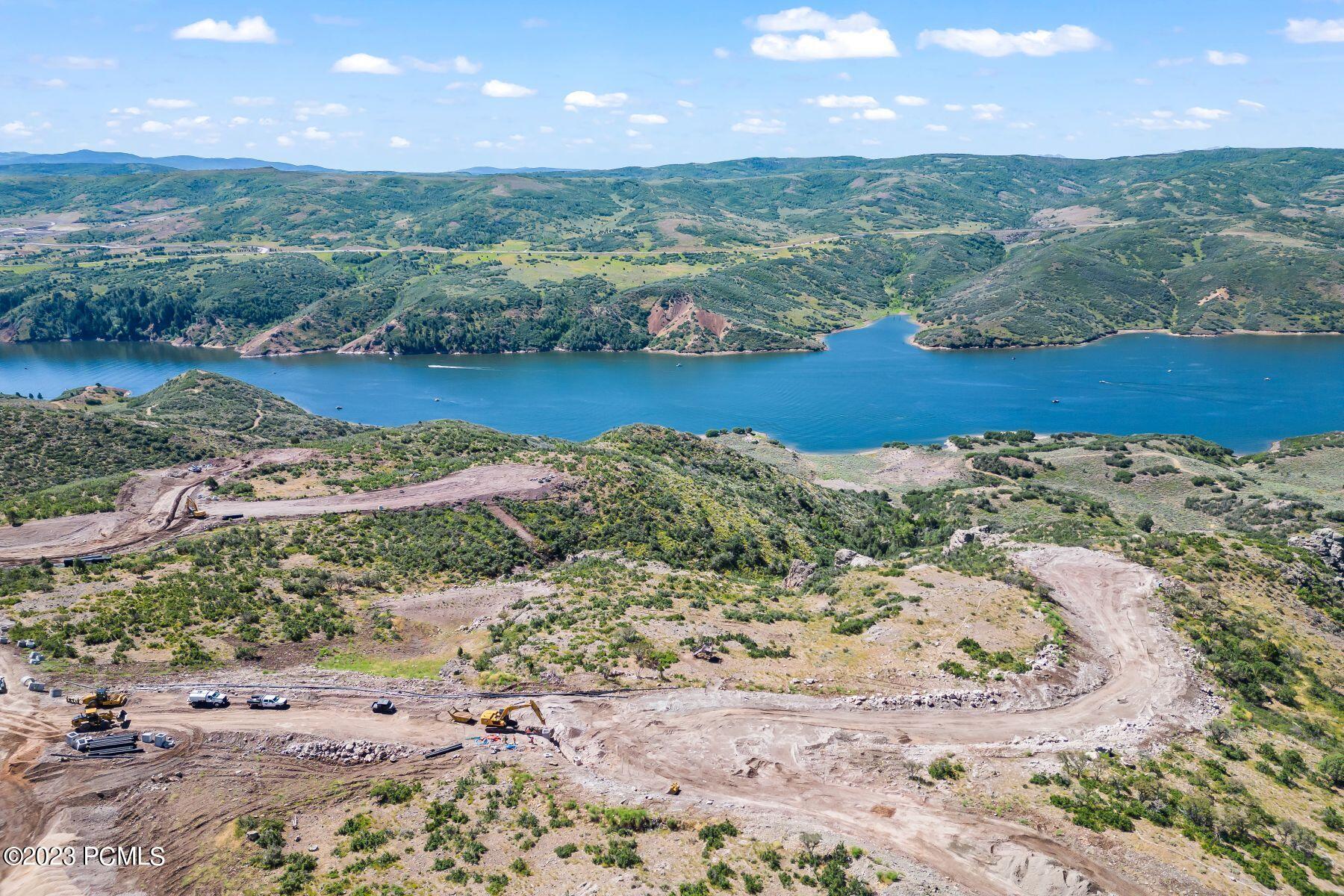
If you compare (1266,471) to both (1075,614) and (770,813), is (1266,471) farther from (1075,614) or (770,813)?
(770,813)

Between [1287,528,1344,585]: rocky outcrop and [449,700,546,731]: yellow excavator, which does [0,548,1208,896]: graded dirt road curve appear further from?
[1287,528,1344,585]: rocky outcrop

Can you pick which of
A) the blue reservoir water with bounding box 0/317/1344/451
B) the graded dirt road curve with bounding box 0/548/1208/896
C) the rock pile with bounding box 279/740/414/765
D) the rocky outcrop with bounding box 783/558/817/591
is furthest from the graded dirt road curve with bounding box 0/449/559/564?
the blue reservoir water with bounding box 0/317/1344/451

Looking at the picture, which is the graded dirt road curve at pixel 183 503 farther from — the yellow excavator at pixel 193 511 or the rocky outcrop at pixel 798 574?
the rocky outcrop at pixel 798 574

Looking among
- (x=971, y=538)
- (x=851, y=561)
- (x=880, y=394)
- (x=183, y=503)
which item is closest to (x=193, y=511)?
(x=183, y=503)

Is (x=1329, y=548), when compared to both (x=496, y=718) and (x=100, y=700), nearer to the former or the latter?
(x=496, y=718)

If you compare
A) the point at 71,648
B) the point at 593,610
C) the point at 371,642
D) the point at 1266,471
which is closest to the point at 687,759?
the point at 593,610

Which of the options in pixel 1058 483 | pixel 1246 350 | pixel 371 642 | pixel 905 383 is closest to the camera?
pixel 371 642

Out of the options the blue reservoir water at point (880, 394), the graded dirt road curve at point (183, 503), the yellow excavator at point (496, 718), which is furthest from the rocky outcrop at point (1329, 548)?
the blue reservoir water at point (880, 394)

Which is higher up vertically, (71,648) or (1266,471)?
(71,648)
